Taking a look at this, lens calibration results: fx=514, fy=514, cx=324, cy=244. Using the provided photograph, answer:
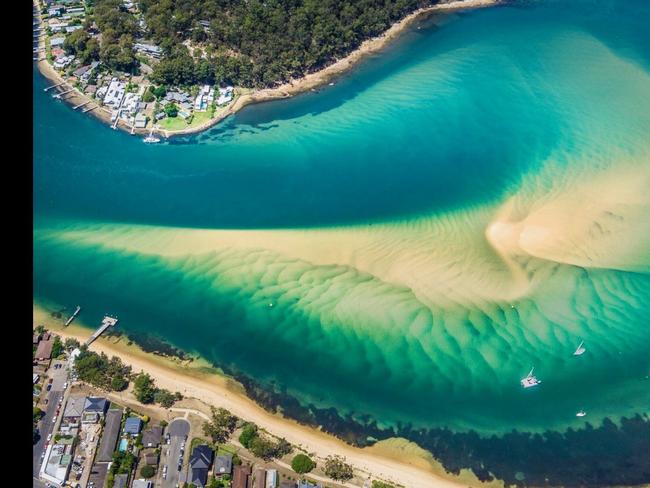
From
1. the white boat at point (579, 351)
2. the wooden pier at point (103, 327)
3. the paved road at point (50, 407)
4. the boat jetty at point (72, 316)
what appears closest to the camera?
the paved road at point (50, 407)

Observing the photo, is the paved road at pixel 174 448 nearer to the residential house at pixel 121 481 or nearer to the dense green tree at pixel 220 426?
the dense green tree at pixel 220 426

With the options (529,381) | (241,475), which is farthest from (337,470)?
(529,381)

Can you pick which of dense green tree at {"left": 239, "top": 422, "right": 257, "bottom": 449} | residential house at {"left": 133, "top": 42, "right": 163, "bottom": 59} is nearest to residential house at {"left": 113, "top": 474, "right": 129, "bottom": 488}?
dense green tree at {"left": 239, "top": 422, "right": 257, "bottom": 449}

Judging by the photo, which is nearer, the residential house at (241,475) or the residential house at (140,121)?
the residential house at (241,475)

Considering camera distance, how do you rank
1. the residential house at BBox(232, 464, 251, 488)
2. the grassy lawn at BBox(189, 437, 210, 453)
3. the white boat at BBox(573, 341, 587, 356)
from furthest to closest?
the white boat at BBox(573, 341, 587, 356) → the grassy lawn at BBox(189, 437, 210, 453) → the residential house at BBox(232, 464, 251, 488)

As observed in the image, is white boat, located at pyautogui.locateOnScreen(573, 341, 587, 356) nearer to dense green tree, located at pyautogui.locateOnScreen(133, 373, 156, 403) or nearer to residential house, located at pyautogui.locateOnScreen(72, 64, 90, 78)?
dense green tree, located at pyautogui.locateOnScreen(133, 373, 156, 403)

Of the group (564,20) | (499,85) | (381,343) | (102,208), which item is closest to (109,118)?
(102,208)

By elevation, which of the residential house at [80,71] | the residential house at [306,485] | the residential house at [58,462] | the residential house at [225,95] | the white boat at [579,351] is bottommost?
the residential house at [58,462]

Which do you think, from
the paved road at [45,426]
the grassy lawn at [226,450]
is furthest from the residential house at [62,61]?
the grassy lawn at [226,450]
